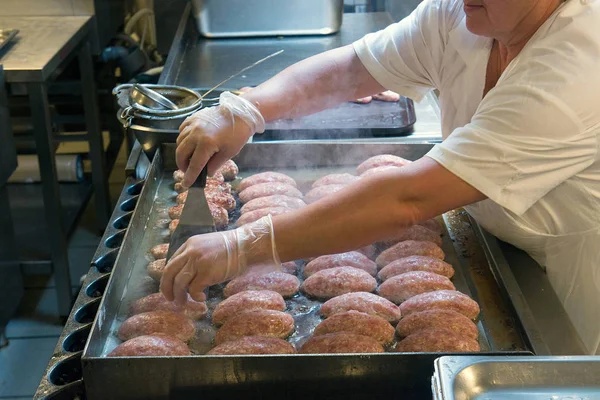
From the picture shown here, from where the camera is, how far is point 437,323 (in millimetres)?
1555

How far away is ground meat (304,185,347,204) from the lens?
6.86 ft

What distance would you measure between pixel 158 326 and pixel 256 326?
0.75ft

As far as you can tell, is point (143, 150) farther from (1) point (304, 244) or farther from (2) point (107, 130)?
(2) point (107, 130)

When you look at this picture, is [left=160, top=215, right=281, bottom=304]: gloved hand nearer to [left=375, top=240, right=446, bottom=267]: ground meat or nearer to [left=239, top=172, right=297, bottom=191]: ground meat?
[left=375, top=240, right=446, bottom=267]: ground meat

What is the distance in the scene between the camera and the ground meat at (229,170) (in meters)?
2.25

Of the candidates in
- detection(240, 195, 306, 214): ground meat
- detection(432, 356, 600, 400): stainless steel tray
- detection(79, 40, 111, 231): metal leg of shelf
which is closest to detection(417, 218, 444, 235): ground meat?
detection(240, 195, 306, 214): ground meat

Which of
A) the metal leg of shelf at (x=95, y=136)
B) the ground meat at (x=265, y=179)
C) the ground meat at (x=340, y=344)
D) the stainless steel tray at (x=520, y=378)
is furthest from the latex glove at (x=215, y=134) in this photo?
the metal leg of shelf at (x=95, y=136)

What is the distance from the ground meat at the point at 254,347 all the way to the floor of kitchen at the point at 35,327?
1.79m

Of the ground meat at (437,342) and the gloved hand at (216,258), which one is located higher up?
the gloved hand at (216,258)

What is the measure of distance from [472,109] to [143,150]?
1.08 metres

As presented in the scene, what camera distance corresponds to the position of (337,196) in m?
1.46

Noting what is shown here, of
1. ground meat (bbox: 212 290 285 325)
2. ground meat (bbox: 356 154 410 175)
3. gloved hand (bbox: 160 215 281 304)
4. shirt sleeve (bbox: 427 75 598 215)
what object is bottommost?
ground meat (bbox: 212 290 285 325)

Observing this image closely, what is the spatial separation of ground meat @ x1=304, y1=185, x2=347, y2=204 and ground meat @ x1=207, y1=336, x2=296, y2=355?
0.67m

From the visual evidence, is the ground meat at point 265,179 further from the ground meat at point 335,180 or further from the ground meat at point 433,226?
the ground meat at point 433,226
